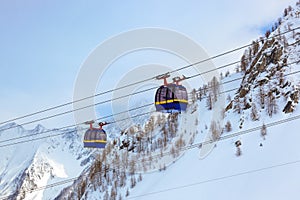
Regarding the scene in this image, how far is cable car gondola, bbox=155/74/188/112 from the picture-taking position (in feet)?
39.0

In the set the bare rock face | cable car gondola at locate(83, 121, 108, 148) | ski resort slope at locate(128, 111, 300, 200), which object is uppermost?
the bare rock face

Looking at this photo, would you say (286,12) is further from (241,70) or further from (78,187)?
(78,187)

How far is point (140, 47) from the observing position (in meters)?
13.7

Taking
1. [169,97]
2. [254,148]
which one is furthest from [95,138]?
[254,148]

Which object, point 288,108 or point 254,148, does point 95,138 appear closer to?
point 254,148

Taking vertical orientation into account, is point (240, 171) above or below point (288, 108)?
below

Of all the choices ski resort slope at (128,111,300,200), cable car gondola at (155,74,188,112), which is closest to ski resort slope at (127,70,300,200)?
ski resort slope at (128,111,300,200)

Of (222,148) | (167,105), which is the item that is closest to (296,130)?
(222,148)

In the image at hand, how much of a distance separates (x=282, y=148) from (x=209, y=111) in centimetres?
914

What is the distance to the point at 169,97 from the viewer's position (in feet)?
39.0

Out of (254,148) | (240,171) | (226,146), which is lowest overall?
(240,171)

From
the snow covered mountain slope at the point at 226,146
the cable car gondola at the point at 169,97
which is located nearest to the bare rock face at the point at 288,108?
the snow covered mountain slope at the point at 226,146

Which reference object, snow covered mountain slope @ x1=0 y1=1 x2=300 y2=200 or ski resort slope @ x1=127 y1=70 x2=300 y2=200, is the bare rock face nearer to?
snow covered mountain slope @ x1=0 y1=1 x2=300 y2=200

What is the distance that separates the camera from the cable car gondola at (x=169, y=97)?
39.0 ft
